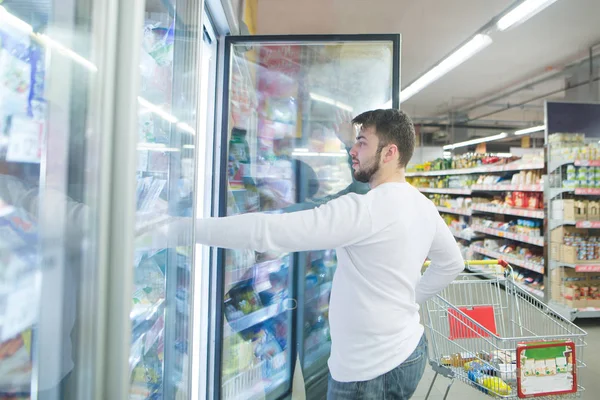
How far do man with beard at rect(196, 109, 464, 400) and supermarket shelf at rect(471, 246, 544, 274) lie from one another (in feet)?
13.7

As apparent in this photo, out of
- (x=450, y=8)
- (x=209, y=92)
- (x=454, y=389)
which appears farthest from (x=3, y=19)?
(x=450, y=8)

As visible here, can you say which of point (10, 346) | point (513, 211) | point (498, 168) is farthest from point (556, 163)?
point (10, 346)

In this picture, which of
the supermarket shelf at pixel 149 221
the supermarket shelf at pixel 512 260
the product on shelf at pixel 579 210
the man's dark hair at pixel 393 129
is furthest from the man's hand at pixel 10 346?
the product on shelf at pixel 579 210

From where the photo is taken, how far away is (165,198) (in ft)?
3.71

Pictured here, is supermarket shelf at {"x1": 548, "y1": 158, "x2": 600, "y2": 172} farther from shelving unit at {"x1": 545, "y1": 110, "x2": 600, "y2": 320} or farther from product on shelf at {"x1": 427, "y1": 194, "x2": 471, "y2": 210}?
product on shelf at {"x1": 427, "y1": 194, "x2": 471, "y2": 210}

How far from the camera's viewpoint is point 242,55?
100 inches

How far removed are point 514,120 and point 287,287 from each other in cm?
1549

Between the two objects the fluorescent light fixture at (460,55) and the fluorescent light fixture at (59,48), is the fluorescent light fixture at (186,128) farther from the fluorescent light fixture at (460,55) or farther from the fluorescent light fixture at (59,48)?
the fluorescent light fixture at (460,55)

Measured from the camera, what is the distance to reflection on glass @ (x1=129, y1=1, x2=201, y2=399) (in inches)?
40.3

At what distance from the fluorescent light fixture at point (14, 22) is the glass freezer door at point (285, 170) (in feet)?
5.77

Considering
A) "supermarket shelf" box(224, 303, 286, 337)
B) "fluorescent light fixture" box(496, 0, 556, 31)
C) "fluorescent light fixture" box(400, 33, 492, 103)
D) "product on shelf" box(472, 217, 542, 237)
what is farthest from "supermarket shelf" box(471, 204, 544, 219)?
"supermarket shelf" box(224, 303, 286, 337)

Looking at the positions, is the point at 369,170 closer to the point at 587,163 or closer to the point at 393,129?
the point at 393,129

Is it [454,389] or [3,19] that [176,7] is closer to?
[3,19]

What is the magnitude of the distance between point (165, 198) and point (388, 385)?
3.44 ft
